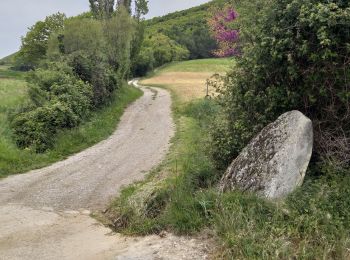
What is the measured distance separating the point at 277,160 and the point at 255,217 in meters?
1.25

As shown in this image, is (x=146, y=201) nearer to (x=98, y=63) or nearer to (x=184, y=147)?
(x=184, y=147)

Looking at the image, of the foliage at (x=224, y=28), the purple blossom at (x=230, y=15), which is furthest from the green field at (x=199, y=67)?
the purple blossom at (x=230, y=15)

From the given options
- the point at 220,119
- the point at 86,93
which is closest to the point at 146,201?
the point at 220,119

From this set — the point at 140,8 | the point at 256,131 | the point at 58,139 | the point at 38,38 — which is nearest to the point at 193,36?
→ the point at 38,38

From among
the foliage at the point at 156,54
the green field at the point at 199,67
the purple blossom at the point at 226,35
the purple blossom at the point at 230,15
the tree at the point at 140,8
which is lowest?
the green field at the point at 199,67

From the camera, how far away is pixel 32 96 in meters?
18.8

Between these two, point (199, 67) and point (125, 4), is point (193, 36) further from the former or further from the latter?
point (125, 4)

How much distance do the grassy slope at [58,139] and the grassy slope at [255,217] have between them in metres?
6.43

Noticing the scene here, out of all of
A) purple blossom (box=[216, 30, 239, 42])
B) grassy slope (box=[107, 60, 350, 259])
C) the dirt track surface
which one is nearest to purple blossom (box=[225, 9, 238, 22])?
purple blossom (box=[216, 30, 239, 42])

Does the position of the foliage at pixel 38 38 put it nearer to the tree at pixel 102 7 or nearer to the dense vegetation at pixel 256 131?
the tree at pixel 102 7

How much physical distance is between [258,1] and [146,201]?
5.22 metres

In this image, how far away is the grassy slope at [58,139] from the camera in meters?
→ 13.6

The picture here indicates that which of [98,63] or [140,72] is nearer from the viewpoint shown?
[98,63]

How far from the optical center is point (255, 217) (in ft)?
20.6
